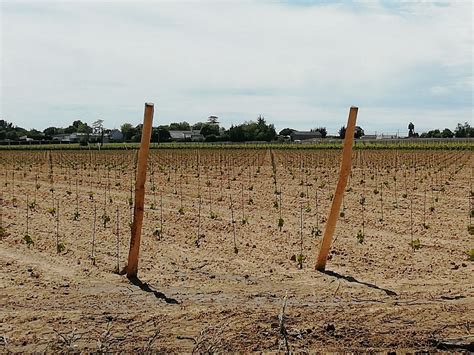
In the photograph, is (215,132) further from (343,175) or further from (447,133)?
(343,175)

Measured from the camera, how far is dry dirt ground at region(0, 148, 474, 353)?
454cm

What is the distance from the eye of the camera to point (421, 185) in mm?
16375

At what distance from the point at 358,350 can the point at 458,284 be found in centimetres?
227


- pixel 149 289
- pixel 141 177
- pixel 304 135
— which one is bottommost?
pixel 149 289

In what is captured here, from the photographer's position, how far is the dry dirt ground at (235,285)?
454cm

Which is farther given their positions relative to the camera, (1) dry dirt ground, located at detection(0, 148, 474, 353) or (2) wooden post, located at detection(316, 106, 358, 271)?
(2) wooden post, located at detection(316, 106, 358, 271)

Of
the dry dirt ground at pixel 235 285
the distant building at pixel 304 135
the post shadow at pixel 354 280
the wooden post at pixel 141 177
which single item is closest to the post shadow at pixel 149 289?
the dry dirt ground at pixel 235 285

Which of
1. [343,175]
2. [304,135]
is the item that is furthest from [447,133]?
[343,175]

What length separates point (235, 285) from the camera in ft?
20.0

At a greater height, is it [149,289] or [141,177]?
[141,177]

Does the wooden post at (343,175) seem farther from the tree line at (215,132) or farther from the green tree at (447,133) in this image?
the green tree at (447,133)

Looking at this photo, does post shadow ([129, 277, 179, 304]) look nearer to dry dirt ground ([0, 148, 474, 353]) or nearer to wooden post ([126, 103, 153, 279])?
dry dirt ground ([0, 148, 474, 353])

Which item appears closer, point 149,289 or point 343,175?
point 149,289

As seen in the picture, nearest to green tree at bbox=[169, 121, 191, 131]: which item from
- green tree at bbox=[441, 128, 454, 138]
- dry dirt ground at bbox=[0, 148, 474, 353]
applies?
green tree at bbox=[441, 128, 454, 138]
